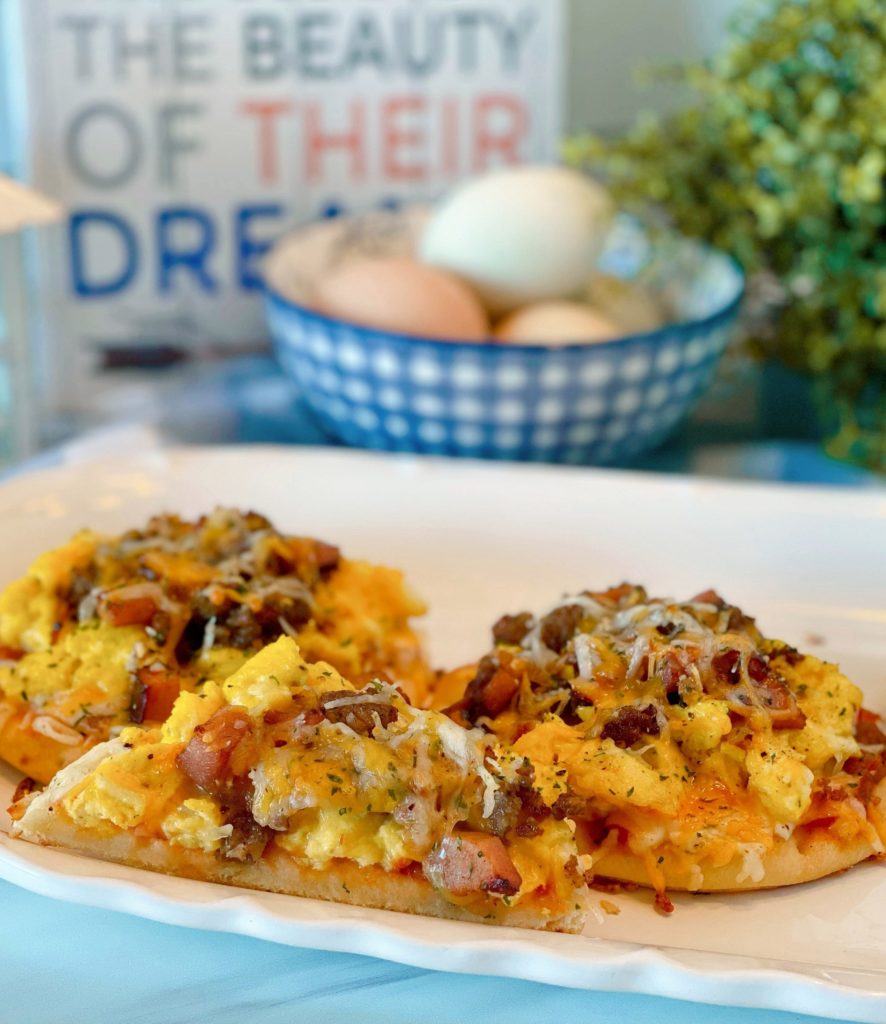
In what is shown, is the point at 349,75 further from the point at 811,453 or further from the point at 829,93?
the point at 811,453

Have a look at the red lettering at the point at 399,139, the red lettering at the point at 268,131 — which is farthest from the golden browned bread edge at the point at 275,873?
the red lettering at the point at 399,139

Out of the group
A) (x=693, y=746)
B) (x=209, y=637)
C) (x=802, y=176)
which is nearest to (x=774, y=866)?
(x=693, y=746)

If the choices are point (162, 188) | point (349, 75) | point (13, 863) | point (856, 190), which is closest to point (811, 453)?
point (856, 190)

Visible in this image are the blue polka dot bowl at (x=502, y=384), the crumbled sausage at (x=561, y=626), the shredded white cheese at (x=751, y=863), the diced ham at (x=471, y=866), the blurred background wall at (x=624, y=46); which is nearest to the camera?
the diced ham at (x=471, y=866)

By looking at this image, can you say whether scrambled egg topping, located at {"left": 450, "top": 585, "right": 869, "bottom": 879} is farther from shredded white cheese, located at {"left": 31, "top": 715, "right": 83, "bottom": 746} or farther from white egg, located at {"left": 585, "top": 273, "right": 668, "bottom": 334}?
white egg, located at {"left": 585, "top": 273, "right": 668, "bottom": 334}

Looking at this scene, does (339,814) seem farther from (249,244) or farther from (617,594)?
(249,244)

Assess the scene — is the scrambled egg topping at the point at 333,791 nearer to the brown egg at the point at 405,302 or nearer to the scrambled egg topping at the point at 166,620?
the scrambled egg topping at the point at 166,620

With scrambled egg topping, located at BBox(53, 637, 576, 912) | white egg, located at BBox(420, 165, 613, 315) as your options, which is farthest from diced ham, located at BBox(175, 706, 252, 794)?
white egg, located at BBox(420, 165, 613, 315)
